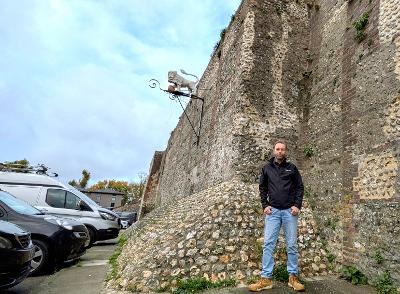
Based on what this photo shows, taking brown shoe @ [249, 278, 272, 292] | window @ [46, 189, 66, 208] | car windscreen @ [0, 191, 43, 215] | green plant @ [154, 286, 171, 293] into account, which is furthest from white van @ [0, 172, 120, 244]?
brown shoe @ [249, 278, 272, 292]

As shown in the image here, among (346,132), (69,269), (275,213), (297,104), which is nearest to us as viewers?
(275,213)

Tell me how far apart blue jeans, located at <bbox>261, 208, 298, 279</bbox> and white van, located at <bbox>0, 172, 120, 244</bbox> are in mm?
7410

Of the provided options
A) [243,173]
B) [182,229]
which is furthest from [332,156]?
[182,229]

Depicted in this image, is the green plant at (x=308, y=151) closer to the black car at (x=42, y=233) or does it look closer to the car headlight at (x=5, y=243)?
the black car at (x=42, y=233)

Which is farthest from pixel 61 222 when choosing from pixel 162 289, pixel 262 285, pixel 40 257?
pixel 262 285

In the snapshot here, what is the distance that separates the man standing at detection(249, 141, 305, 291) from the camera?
195 inches

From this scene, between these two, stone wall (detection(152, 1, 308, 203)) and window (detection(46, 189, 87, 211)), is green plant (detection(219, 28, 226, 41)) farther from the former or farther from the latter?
window (detection(46, 189, 87, 211))

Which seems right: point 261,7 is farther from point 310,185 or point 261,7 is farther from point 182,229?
point 182,229

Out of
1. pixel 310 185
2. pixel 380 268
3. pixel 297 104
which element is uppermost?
pixel 297 104

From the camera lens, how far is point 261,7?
9438mm

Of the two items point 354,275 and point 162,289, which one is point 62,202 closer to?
point 162,289

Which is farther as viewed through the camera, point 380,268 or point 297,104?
point 297,104

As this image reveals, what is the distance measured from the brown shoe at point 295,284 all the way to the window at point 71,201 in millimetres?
7811

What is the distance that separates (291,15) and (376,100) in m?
4.47
